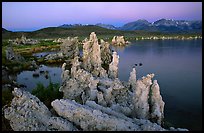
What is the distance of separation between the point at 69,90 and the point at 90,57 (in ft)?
47.5

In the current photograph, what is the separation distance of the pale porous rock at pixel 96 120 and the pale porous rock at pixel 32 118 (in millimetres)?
423

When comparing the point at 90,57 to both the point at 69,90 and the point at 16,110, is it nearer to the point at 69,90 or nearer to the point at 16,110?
the point at 69,90

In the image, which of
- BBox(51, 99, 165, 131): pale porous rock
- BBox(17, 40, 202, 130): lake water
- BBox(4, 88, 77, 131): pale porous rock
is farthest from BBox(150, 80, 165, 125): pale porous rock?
BBox(4, 88, 77, 131): pale porous rock

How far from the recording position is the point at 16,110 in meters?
14.9

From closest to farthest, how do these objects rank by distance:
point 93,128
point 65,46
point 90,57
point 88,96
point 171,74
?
point 93,128 < point 88,96 < point 90,57 < point 171,74 < point 65,46

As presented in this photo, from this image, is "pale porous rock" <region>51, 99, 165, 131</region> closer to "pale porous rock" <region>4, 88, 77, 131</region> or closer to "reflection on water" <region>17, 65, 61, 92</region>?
"pale porous rock" <region>4, 88, 77, 131</region>

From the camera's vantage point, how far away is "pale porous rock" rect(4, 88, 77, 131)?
14117 mm

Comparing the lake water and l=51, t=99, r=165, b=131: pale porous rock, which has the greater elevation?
l=51, t=99, r=165, b=131: pale porous rock

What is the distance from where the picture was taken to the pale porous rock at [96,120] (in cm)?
1405

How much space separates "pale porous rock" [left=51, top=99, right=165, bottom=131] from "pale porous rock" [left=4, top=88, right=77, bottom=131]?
1.39 ft

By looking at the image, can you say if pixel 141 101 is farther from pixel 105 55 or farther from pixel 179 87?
pixel 105 55

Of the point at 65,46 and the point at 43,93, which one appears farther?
the point at 65,46

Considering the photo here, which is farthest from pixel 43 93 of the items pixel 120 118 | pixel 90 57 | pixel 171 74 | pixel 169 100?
pixel 171 74

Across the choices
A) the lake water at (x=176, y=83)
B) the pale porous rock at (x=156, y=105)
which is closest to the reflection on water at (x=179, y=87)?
the lake water at (x=176, y=83)
